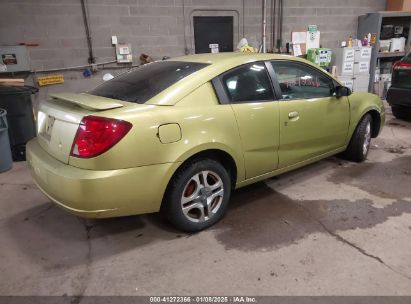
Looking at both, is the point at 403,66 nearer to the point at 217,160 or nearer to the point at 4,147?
the point at 217,160

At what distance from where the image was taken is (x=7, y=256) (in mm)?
2338

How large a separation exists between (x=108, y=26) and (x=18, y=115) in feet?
7.50

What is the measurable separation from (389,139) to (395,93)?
1159 mm

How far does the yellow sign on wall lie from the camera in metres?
5.48

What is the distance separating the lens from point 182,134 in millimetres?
2256

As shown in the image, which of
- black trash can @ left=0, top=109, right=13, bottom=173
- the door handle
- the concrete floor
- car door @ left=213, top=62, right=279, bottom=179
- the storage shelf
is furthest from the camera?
the storage shelf

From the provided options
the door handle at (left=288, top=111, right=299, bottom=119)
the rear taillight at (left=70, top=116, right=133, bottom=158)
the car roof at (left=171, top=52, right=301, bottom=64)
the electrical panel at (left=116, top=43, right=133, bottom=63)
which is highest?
the electrical panel at (left=116, top=43, right=133, bottom=63)

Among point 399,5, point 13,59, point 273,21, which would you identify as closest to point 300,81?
point 273,21

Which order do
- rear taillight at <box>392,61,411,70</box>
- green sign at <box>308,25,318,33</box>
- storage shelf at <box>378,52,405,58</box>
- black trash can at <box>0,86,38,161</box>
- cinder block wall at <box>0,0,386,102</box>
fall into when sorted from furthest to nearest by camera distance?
storage shelf at <box>378,52,405,58</box> < green sign at <box>308,25,318,33</box> < rear taillight at <box>392,61,411,70</box> < cinder block wall at <box>0,0,386,102</box> < black trash can at <box>0,86,38,161</box>

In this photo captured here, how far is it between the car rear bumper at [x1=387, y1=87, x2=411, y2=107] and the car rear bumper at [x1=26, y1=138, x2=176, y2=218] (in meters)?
4.96

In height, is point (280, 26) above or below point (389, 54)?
above

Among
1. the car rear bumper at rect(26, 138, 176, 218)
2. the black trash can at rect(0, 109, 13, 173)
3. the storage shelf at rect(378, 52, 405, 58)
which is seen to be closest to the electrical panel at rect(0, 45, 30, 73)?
the black trash can at rect(0, 109, 13, 173)

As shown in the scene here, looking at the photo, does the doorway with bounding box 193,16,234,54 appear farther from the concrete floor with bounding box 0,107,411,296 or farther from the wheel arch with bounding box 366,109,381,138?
the concrete floor with bounding box 0,107,411,296

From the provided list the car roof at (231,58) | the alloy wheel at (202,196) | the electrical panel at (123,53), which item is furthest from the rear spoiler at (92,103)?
the electrical panel at (123,53)
